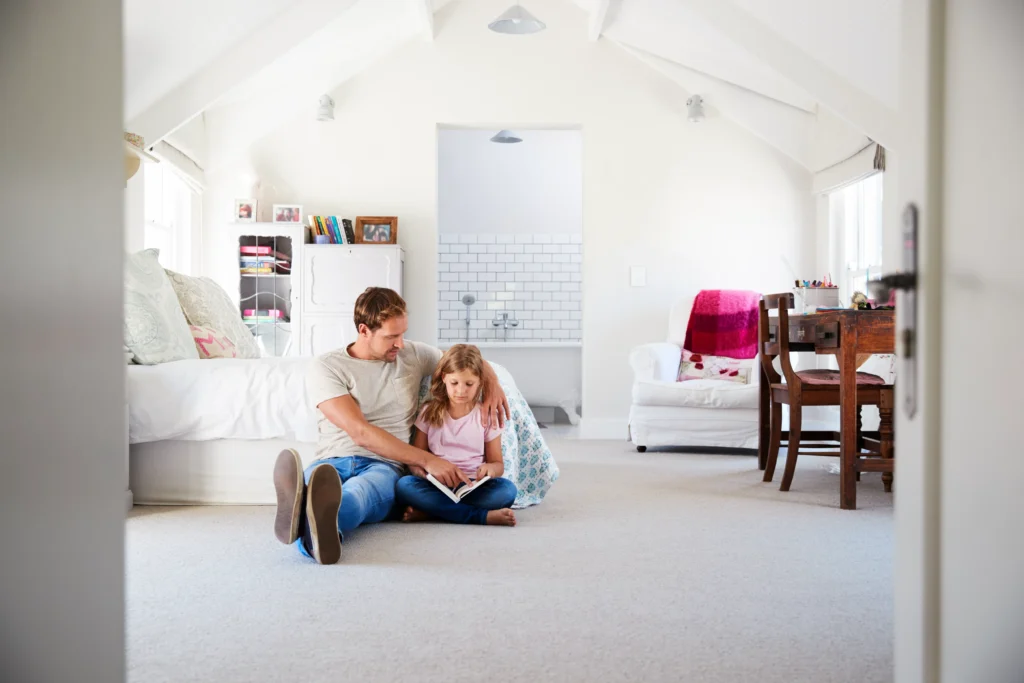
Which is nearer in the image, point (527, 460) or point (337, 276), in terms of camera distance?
point (527, 460)

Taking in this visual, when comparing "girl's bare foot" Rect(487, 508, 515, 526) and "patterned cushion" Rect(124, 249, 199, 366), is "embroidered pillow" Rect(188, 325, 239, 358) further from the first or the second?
"girl's bare foot" Rect(487, 508, 515, 526)

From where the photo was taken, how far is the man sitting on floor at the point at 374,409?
2.79 meters

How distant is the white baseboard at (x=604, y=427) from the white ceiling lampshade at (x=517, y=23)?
2.53 m

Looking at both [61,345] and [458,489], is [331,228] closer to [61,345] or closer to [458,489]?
[458,489]

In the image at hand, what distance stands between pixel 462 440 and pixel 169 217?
10.9 ft

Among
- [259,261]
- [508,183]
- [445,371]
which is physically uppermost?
[508,183]

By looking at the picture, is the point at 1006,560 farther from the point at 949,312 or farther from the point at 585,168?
the point at 585,168

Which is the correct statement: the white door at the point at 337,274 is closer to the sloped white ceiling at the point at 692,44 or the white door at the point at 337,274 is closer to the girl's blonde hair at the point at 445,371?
the sloped white ceiling at the point at 692,44

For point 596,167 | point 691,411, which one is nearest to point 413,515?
point 691,411

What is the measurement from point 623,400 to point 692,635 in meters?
4.16

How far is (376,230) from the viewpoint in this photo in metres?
5.83

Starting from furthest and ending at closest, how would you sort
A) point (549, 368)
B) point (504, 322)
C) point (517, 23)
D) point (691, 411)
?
1. point (504, 322)
2. point (549, 368)
3. point (691, 411)
4. point (517, 23)

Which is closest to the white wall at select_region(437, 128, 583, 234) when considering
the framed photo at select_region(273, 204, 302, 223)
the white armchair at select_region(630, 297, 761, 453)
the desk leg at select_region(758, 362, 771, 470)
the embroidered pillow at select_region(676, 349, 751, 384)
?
the framed photo at select_region(273, 204, 302, 223)

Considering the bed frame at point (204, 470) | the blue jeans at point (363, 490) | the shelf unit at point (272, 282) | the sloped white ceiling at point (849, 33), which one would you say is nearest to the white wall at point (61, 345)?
the blue jeans at point (363, 490)
